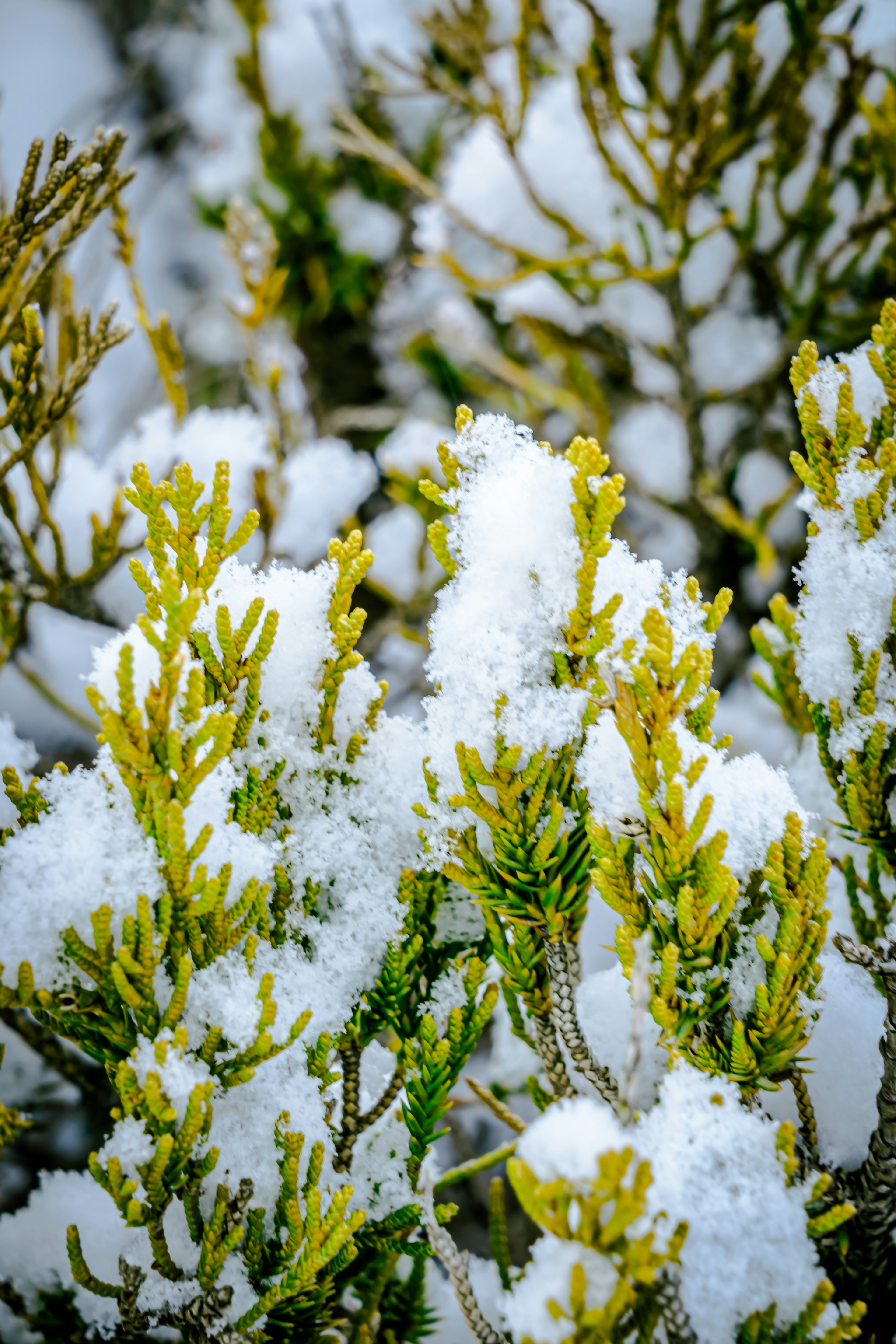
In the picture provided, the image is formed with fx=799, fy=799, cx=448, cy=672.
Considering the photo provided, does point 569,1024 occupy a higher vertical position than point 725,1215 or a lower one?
higher

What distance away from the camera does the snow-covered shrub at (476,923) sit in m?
0.95

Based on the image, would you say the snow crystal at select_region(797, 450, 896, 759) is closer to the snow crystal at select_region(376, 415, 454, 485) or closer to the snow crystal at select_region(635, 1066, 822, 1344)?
the snow crystal at select_region(635, 1066, 822, 1344)

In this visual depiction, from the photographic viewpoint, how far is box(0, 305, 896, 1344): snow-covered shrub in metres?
0.95

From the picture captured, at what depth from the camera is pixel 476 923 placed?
137cm

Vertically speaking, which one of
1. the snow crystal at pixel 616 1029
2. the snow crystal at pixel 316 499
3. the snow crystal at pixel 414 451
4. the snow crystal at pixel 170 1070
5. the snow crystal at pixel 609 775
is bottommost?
the snow crystal at pixel 170 1070

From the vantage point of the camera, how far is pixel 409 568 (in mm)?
3621

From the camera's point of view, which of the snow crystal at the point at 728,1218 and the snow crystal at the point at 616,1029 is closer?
the snow crystal at the point at 728,1218

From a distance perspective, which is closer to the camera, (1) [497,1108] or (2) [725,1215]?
(2) [725,1215]

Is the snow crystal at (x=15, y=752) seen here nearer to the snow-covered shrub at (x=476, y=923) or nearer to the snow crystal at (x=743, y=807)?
the snow-covered shrub at (x=476, y=923)

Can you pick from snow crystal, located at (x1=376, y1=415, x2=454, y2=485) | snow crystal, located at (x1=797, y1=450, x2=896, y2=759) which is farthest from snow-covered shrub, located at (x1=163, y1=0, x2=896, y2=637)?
snow crystal, located at (x1=797, y1=450, x2=896, y2=759)

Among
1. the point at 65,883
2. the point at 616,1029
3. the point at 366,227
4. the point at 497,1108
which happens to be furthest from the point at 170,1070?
the point at 366,227

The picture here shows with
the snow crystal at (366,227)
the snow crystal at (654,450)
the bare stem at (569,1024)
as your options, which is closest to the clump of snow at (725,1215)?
the bare stem at (569,1024)

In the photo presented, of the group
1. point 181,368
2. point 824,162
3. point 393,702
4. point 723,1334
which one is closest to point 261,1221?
point 723,1334

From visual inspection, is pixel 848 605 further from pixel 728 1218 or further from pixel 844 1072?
pixel 728 1218
